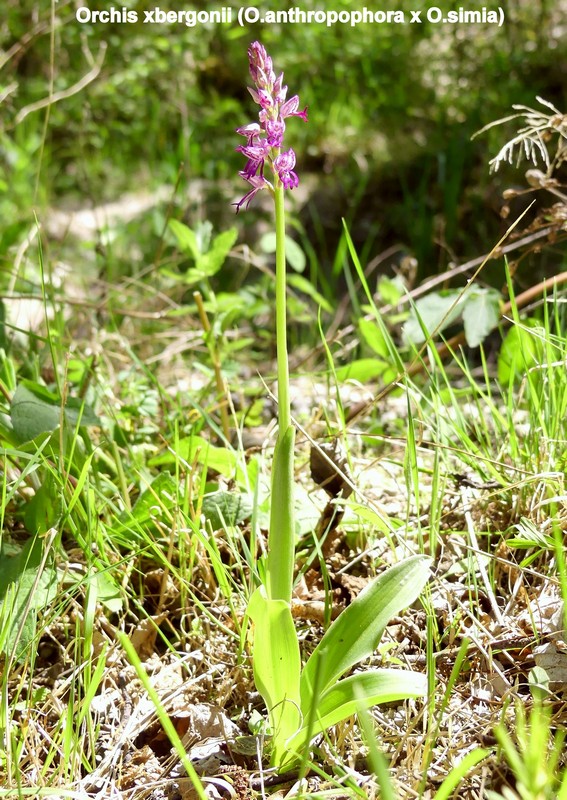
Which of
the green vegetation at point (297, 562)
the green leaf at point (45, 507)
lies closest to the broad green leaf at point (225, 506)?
the green vegetation at point (297, 562)

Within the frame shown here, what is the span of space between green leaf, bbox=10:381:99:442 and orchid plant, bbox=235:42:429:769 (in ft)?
1.59

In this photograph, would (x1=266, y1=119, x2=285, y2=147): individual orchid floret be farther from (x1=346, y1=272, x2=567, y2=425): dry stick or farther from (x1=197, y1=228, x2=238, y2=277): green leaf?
(x1=197, y1=228, x2=238, y2=277): green leaf

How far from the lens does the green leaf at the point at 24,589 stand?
1.03 m

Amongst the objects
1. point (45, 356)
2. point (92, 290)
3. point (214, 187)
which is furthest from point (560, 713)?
point (214, 187)

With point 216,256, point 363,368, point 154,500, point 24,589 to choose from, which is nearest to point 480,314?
point 363,368

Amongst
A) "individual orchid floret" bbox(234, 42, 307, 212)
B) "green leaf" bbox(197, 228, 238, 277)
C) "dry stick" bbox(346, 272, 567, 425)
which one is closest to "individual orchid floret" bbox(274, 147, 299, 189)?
"individual orchid floret" bbox(234, 42, 307, 212)

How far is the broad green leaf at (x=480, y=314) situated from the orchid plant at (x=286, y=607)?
27.2 inches

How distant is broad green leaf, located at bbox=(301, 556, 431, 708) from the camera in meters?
0.89

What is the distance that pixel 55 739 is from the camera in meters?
0.98

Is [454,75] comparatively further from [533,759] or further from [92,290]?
[533,759]

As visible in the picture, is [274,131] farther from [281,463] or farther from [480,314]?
[480,314]

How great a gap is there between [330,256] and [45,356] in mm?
1882

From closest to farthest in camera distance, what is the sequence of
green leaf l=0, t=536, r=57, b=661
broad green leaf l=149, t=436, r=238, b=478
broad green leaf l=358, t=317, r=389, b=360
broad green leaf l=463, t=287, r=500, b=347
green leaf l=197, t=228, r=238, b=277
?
1. green leaf l=0, t=536, r=57, b=661
2. broad green leaf l=149, t=436, r=238, b=478
3. broad green leaf l=463, t=287, r=500, b=347
4. broad green leaf l=358, t=317, r=389, b=360
5. green leaf l=197, t=228, r=238, b=277

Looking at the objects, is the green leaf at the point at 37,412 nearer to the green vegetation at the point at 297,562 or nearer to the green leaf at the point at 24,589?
the green vegetation at the point at 297,562
